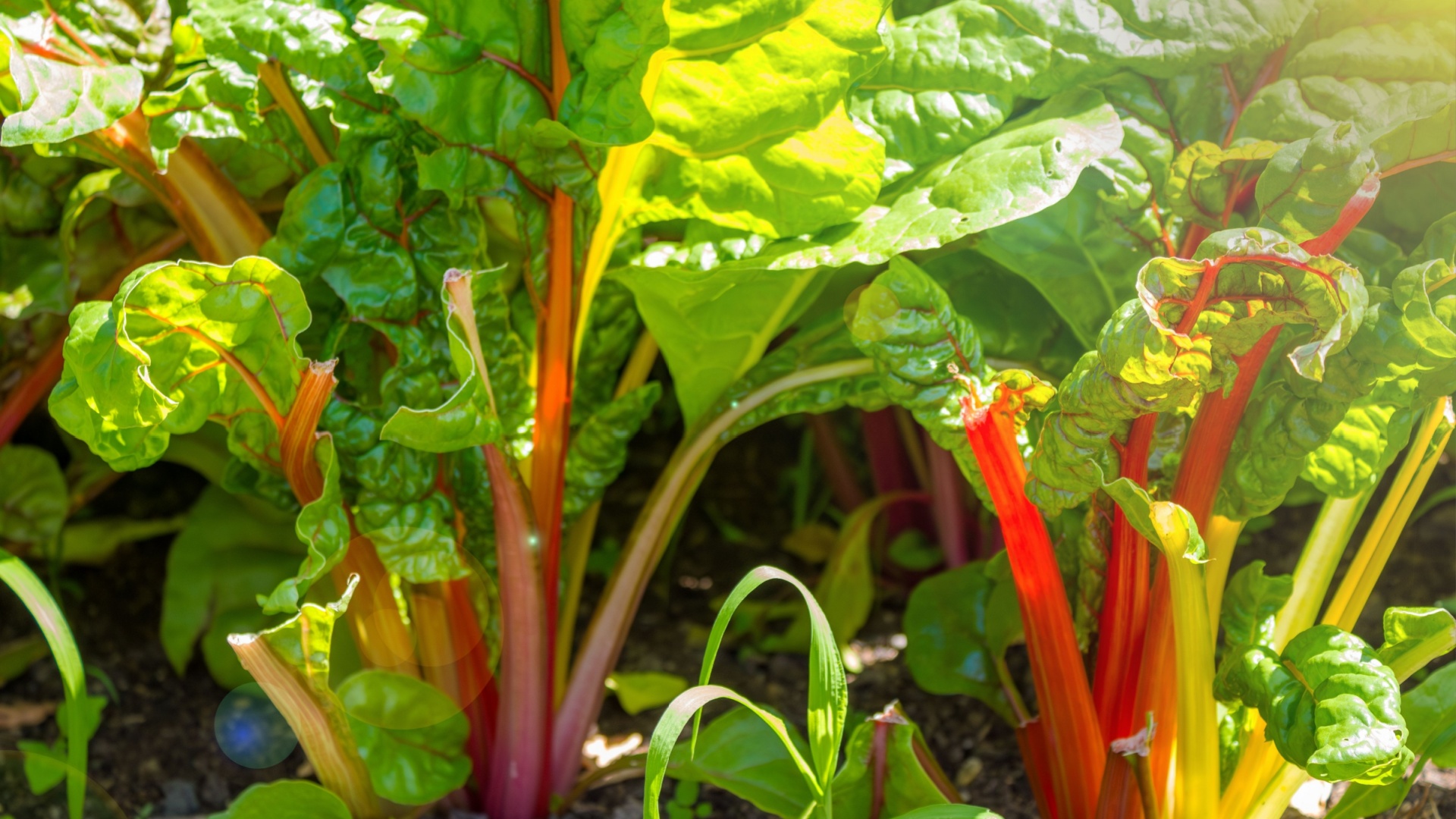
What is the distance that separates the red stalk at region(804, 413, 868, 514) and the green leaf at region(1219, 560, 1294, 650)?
2.39 feet

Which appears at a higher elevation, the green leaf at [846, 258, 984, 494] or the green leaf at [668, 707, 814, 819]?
the green leaf at [846, 258, 984, 494]

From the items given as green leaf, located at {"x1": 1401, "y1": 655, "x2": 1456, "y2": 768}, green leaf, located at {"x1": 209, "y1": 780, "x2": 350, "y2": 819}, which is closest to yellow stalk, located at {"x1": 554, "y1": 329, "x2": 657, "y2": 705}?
green leaf, located at {"x1": 209, "y1": 780, "x2": 350, "y2": 819}

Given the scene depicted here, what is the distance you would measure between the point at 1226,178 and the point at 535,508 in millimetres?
692

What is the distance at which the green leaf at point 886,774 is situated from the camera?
86 cm

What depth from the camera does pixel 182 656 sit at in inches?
47.9

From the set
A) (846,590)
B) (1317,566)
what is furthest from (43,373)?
(1317,566)

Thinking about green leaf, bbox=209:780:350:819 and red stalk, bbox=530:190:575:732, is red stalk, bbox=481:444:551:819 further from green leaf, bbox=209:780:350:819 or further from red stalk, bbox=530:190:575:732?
green leaf, bbox=209:780:350:819

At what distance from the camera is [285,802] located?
0.85 metres

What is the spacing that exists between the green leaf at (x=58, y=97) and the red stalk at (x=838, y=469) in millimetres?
992

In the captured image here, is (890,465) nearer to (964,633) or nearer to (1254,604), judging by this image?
(964,633)

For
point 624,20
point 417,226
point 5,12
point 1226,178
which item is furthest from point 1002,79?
point 5,12

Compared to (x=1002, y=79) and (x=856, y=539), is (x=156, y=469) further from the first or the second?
(x=1002, y=79)

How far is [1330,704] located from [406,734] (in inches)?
29.7

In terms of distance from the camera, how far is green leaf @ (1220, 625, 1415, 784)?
65 centimetres
